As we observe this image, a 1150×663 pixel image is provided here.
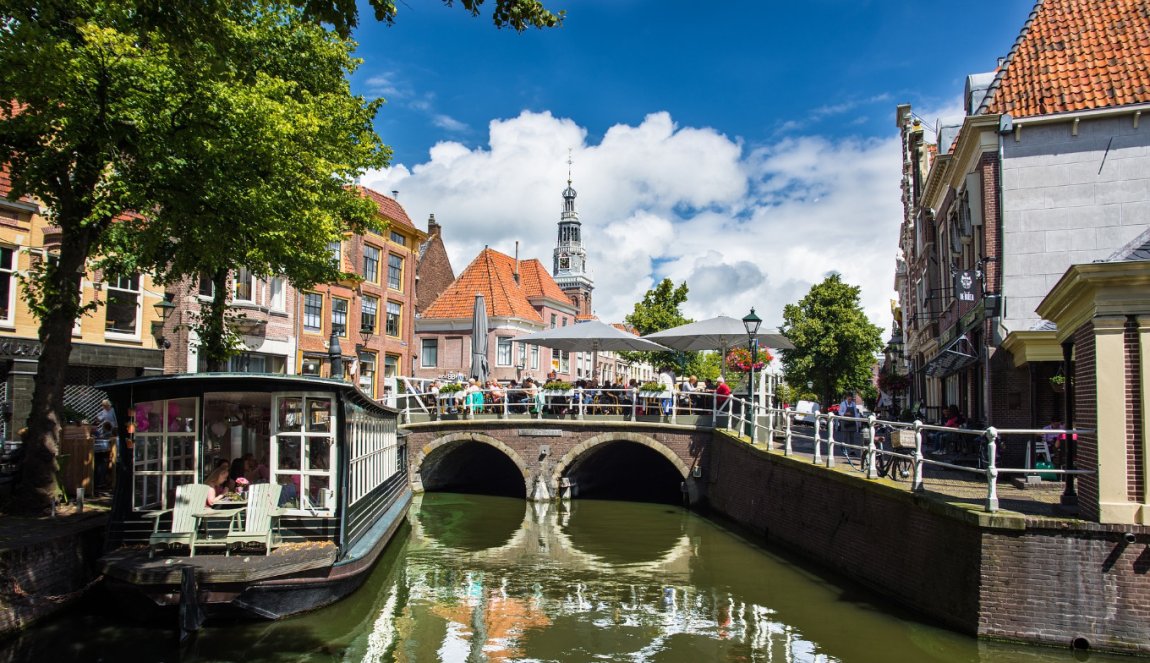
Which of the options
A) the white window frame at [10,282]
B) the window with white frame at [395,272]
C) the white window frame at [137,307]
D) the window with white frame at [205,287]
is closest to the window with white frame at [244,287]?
the window with white frame at [205,287]

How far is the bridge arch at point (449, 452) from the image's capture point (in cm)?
2255

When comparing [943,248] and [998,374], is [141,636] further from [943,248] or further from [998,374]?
[943,248]

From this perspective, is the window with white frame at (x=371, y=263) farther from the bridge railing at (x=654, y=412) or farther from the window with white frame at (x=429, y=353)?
the window with white frame at (x=429, y=353)

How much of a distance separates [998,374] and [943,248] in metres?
7.07

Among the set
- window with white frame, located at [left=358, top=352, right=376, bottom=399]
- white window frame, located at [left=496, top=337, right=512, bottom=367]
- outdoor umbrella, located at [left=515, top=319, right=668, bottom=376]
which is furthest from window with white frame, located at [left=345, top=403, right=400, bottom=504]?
white window frame, located at [left=496, top=337, right=512, bottom=367]

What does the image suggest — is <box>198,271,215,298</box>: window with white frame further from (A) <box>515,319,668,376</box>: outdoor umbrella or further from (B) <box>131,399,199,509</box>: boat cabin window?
(B) <box>131,399,199,509</box>: boat cabin window

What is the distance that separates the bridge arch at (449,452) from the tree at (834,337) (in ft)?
51.4

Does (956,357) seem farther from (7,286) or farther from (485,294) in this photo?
(485,294)

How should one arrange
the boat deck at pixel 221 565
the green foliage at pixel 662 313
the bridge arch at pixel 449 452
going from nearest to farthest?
the boat deck at pixel 221 565 → the bridge arch at pixel 449 452 → the green foliage at pixel 662 313

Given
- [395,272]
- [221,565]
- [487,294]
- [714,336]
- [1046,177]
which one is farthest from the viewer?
[487,294]

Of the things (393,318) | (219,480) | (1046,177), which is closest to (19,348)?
(219,480)

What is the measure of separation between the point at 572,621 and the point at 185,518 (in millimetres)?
5131

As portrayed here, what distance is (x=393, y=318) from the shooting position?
34906mm

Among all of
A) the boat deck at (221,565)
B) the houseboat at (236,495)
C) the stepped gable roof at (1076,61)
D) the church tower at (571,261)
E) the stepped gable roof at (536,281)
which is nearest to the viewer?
the boat deck at (221,565)
